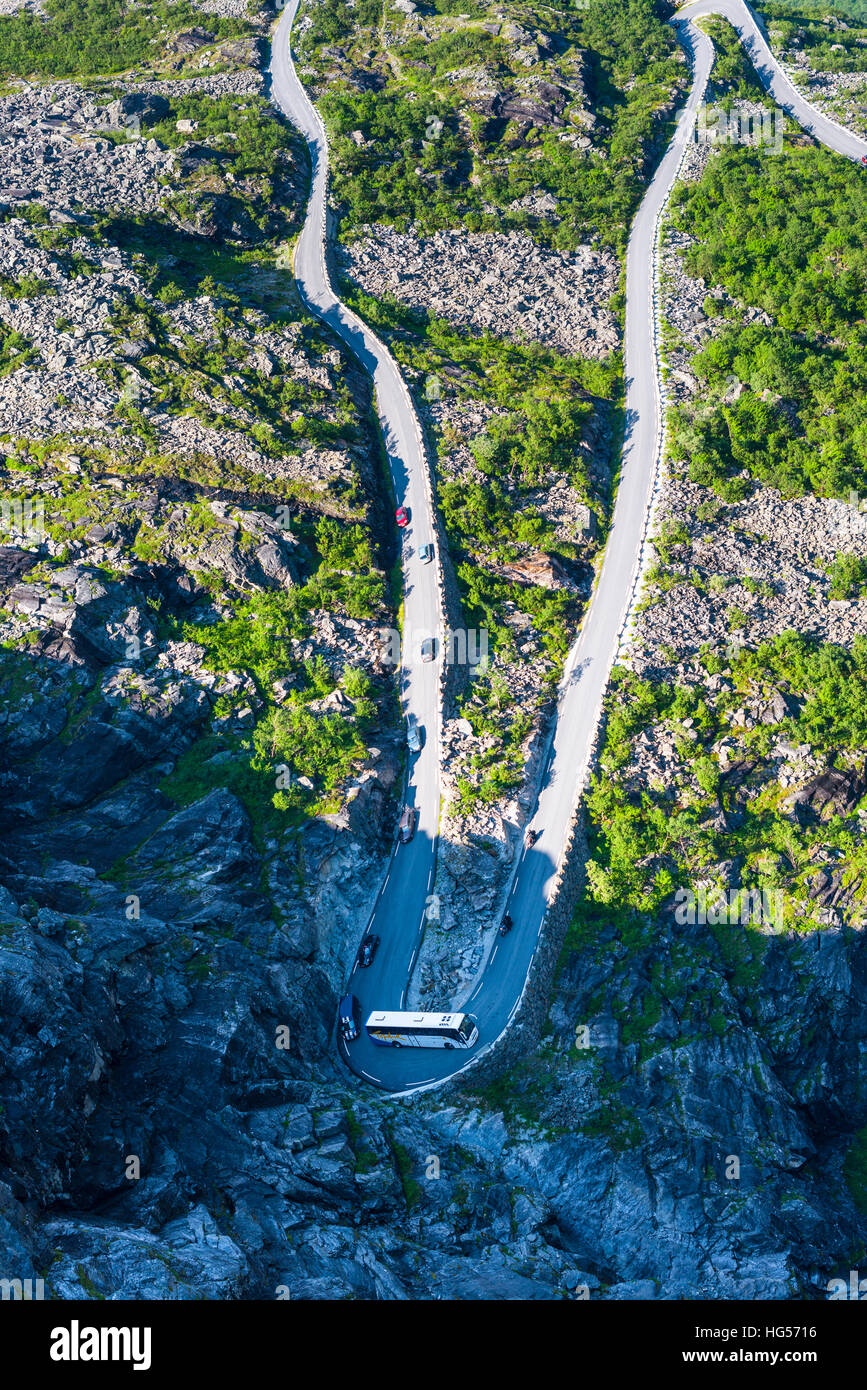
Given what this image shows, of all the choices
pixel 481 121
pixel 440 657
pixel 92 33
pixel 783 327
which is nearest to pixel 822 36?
pixel 481 121

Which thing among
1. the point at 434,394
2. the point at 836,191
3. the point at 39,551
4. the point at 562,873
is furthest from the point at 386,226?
the point at 562,873

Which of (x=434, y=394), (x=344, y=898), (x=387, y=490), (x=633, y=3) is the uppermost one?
(x=633, y=3)

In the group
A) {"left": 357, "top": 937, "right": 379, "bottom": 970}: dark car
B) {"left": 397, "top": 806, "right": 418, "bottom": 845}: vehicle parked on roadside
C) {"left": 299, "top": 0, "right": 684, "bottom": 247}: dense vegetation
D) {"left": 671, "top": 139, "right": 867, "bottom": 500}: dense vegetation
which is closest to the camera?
{"left": 357, "top": 937, "right": 379, "bottom": 970}: dark car

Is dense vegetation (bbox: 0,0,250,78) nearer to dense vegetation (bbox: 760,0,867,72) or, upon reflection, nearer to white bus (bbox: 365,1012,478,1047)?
dense vegetation (bbox: 760,0,867,72)

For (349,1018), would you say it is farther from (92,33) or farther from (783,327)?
(92,33)

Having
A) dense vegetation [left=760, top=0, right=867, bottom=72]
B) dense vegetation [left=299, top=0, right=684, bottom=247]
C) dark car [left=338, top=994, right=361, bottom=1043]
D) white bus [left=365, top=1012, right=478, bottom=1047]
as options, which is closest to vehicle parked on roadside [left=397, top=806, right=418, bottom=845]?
dark car [left=338, top=994, right=361, bottom=1043]

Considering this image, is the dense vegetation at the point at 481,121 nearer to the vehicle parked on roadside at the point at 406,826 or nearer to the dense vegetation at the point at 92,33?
the dense vegetation at the point at 92,33

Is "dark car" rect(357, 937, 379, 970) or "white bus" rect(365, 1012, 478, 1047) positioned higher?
"dark car" rect(357, 937, 379, 970)

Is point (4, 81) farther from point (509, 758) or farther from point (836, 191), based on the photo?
point (509, 758)
